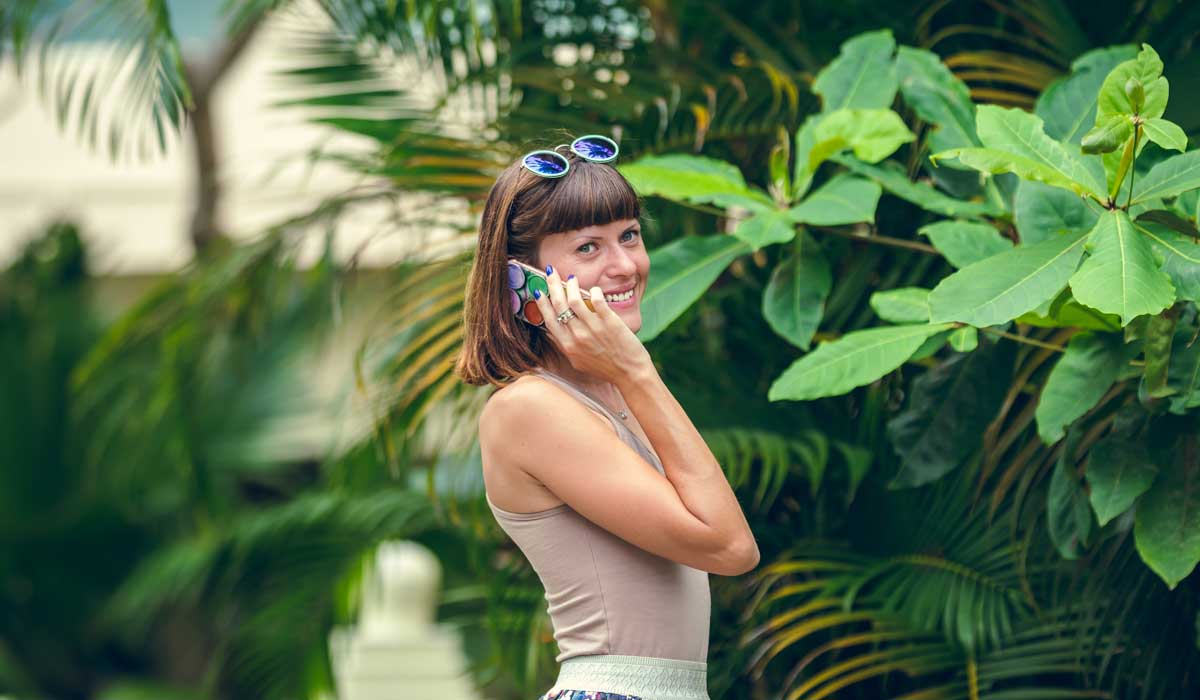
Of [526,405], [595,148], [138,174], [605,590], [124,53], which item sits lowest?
[138,174]

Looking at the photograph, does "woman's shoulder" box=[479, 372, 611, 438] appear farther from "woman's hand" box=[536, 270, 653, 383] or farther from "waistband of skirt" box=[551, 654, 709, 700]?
"waistband of skirt" box=[551, 654, 709, 700]

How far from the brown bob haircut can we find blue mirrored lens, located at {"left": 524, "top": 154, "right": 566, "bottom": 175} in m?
0.01

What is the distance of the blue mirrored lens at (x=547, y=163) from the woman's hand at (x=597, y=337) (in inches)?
6.8

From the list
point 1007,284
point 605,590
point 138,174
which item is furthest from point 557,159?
point 138,174

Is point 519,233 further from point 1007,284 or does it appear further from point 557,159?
point 1007,284

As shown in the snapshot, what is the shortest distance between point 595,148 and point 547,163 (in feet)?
0.30

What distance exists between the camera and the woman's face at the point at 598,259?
5.63ft

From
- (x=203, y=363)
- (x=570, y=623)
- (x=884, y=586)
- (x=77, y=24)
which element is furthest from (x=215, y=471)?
(x=570, y=623)

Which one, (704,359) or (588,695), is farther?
(704,359)

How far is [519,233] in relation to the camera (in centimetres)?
174

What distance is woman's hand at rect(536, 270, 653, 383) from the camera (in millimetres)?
1645

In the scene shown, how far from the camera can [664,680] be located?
1670 millimetres

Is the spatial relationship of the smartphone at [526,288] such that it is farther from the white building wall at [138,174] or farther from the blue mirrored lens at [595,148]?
the white building wall at [138,174]

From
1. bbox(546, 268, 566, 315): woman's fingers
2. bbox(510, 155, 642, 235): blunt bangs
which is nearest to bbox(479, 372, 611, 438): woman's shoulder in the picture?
bbox(546, 268, 566, 315): woman's fingers
